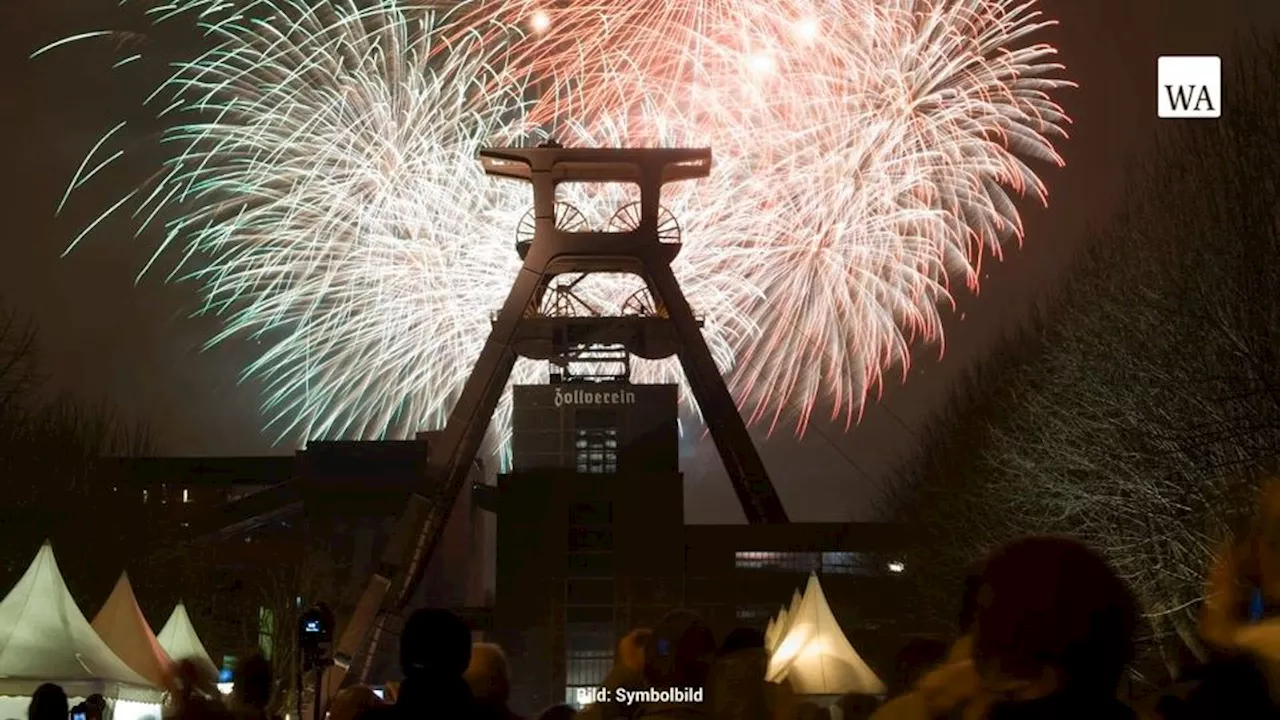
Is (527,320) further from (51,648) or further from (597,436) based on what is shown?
(51,648)

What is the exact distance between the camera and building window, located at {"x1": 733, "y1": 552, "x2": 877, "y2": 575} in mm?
76812

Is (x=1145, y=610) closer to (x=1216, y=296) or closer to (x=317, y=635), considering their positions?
(x=1216, y=296)

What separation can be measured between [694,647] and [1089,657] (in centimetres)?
495

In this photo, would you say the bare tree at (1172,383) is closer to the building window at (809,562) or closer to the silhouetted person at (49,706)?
the silhouetted person at (49,706)

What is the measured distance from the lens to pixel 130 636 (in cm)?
2683

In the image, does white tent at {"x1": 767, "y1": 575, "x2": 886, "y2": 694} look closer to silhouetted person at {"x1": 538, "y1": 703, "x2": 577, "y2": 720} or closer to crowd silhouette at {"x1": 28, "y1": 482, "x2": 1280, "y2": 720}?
silhouetted person at {"x1": 538, "y1": 703, "x2": 577, "y2": 720}

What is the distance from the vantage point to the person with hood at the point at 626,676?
919 cm

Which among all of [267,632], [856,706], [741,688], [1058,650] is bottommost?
[267,632]

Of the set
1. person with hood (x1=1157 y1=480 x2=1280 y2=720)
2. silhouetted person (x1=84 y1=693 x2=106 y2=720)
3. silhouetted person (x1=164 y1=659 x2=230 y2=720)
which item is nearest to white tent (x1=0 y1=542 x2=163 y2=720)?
silhouetted person (x1=84 y1=693 x2=106 y2=720)

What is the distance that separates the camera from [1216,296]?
30578mm

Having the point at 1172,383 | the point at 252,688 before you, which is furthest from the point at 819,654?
the point at 252,688

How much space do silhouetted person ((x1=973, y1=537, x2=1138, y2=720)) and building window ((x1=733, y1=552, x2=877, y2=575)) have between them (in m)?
72.1

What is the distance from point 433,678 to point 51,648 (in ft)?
64.7

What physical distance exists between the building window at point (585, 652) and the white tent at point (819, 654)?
4155 cm
